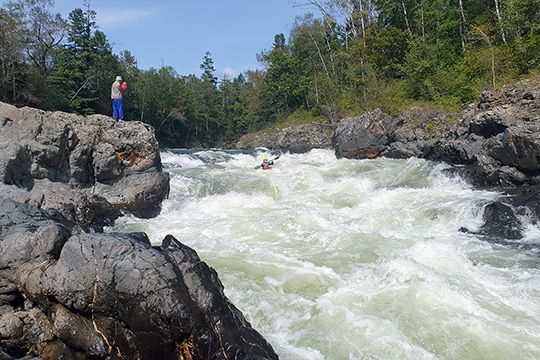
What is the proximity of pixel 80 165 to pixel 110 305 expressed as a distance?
8.18 meters

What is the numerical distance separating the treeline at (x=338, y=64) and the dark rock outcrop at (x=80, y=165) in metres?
16.8

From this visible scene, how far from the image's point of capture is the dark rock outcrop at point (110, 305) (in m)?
4.66

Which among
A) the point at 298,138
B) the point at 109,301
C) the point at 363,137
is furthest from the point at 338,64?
the point at 109,301

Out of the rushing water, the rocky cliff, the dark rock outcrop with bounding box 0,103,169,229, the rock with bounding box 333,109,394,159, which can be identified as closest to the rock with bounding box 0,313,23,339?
the rocky cliff

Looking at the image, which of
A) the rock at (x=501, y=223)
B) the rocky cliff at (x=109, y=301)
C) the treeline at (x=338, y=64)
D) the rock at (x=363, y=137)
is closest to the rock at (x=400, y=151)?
the rock at (x=363, y=137)

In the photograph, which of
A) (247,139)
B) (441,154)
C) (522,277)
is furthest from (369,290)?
(247,139)

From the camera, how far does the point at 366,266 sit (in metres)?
7.93

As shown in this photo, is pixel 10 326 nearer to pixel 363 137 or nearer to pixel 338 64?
pixel 363 137

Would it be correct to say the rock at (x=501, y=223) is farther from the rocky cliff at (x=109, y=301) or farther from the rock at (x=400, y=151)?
the rock at (x=400, y=151)

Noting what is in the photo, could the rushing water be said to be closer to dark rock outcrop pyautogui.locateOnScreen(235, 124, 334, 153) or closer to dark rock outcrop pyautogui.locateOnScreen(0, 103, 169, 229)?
dark rock outcrop pyautogui.locateOnScreen(0, 103, 169, 229)

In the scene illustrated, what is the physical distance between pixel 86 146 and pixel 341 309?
9.16 meters

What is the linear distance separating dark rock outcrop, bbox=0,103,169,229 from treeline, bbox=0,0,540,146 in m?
16.8

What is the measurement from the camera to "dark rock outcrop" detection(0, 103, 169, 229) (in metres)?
10.1

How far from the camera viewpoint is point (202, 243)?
30.7 ft
